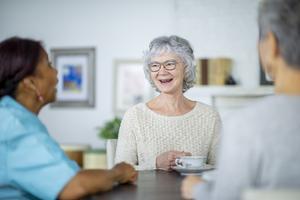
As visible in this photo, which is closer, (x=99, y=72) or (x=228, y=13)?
(x=228, y=13)

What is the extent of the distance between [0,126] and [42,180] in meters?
0.22

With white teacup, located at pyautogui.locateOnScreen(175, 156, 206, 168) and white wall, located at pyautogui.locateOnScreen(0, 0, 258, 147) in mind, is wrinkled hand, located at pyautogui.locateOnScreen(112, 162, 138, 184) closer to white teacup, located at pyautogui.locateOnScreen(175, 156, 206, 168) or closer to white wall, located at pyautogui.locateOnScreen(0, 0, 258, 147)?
white teacup, located at pyautogui.locateOnScreen(175, 156, 206, 168)

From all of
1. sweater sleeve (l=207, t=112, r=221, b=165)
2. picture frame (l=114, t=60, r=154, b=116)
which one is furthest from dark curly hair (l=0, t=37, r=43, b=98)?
picture frame (l=114, t=60, r=154, b=116)

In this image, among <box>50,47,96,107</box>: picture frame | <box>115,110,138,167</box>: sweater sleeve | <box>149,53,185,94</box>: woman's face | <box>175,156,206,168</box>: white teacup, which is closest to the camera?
<box>175,156,206,168</box>: white teacup

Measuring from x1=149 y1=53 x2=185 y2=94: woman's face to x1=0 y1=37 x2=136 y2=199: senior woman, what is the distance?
42.6 inches

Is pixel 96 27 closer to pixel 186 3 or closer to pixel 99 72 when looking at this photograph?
pixel 99 72

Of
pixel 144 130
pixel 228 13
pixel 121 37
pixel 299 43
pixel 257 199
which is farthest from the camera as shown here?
pixel 121 37

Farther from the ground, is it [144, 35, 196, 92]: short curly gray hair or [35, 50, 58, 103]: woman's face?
[144, 35, 196, 92]: short curly gray hair

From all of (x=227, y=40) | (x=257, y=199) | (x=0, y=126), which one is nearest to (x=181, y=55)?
(x=0, y=126)

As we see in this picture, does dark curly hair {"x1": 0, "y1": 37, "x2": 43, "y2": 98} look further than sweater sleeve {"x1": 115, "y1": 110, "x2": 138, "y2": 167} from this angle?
No

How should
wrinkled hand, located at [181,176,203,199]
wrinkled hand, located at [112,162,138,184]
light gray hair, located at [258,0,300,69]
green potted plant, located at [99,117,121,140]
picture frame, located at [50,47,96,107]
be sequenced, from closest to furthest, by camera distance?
light gray hair, located at [258,0,300,69], wrinkled hand, located at [181,176,203,199], wrinkled hand, located at [112,162,138,184], green potted plant, located at [99,117,121,140], picture frame, located at [50,47,96,107]

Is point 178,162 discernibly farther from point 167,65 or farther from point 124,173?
point 167,65

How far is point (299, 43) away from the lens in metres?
1.10

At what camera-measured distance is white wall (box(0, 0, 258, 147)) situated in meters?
5.45
